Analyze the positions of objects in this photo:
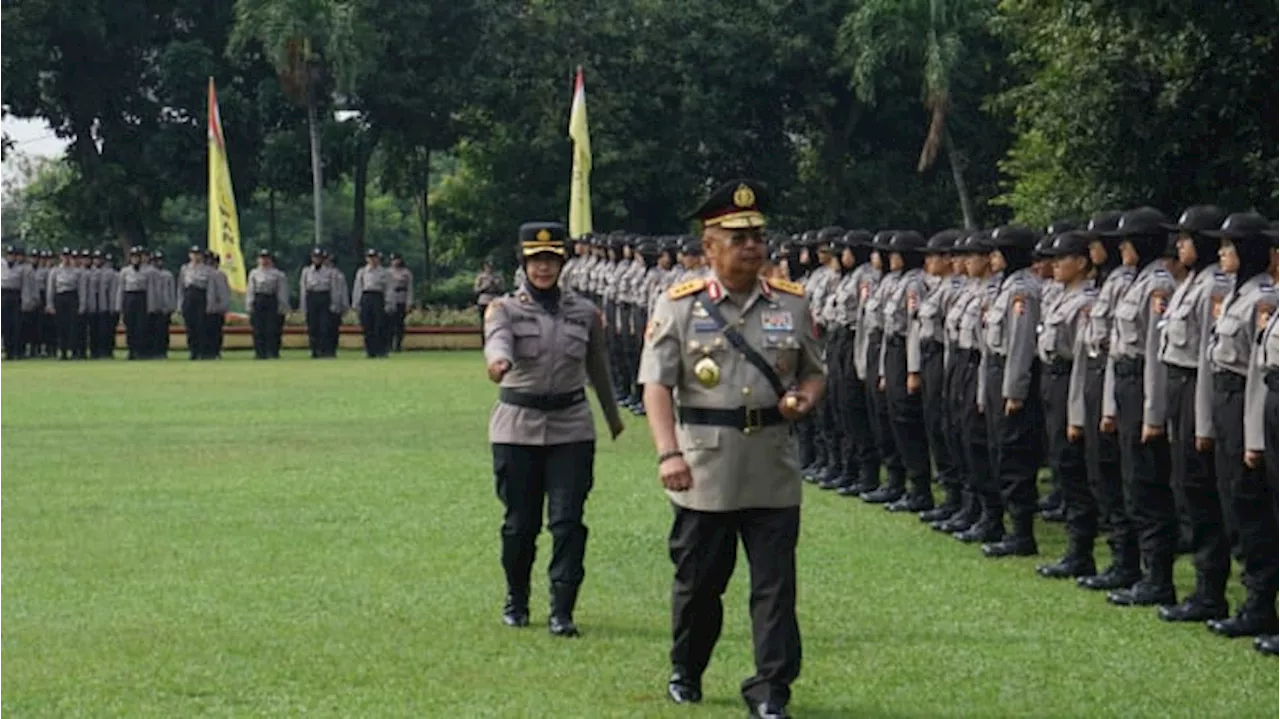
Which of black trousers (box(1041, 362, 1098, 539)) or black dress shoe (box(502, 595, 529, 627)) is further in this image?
black trousers (box(1041, 362, 1098, 539))

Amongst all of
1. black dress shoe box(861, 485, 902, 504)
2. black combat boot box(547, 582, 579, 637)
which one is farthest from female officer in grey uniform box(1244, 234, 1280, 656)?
black dress shoe box(861, 485, 902, 504)

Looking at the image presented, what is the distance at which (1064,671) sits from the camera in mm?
10414

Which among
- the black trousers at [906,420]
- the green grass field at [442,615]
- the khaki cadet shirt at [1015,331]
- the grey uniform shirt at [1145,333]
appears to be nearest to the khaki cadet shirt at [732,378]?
the green grass field at [442,615]

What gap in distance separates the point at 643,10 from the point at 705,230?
1799 inches

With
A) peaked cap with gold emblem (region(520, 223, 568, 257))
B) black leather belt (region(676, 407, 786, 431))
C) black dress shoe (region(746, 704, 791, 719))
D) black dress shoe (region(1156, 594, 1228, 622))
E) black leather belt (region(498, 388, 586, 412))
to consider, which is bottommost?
black dress shoe (region(1156, 594, 1228, 622))

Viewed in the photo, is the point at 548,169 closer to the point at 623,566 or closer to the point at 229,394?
the point at 229,394

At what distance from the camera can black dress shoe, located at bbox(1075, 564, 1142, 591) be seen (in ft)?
43.4

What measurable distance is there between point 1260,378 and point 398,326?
1368 inches

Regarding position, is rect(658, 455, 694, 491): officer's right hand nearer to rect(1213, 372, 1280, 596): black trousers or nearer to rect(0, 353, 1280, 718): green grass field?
rect(0, 353, 1280, 718): green grass field

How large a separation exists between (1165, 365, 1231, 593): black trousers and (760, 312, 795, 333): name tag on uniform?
338 centimetres

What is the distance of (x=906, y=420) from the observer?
1731 centimetres

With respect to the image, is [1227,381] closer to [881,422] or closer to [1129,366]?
[1129,366]

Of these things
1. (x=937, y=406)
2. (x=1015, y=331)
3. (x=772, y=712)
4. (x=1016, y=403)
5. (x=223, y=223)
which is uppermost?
(x=223, y=223)

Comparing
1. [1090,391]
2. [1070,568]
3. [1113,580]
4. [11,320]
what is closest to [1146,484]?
[1113,580]
